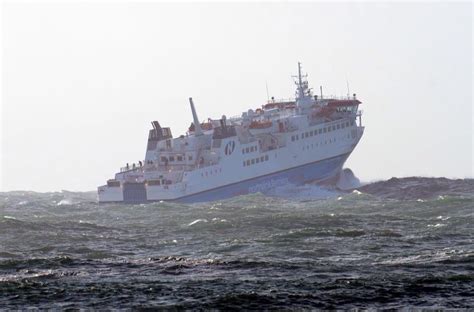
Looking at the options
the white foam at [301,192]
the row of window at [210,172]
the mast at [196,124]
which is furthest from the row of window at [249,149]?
the mast at [196,124]

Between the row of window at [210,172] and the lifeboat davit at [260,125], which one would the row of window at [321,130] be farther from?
the row of window at [210,172]

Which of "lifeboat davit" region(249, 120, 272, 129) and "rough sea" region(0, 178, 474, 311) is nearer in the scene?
"rough sea" region(0, 178, 474, 311)

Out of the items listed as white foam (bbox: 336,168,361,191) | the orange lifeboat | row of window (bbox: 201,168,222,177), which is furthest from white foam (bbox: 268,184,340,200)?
row of window (bbox: 201,168,222,177)

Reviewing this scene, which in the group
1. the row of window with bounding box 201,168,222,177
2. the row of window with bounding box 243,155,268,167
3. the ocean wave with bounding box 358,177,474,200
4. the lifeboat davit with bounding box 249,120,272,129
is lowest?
the ocean wave with bounding box 358,177,474,200

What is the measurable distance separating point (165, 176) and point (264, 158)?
34.8ft

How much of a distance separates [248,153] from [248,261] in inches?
2251

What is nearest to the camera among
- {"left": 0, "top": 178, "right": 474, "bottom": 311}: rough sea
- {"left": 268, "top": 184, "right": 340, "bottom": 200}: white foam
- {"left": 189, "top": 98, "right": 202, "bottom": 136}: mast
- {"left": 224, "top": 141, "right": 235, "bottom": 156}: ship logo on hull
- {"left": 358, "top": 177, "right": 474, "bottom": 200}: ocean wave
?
{"left": 0, "top": 178, "right": 474, "bottom": 311}: rough sea

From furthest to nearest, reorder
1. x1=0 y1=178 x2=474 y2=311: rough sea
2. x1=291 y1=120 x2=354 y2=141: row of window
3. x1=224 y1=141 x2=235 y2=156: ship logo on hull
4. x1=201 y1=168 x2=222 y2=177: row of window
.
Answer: x1=291 y1=120 x2=354 y2=141: row of window
x1=224 y1=141 x2=235 y2=156: ship logo on hull
x1=201 y1=168 x2=222 y2=177: row of window
x1=0 y1=178 x2=474 y2=311: rough sea

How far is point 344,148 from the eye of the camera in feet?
317

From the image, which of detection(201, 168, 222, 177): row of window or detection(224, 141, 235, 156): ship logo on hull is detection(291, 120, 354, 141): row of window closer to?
detection(224, 141, 235, 156): ship logo on hull

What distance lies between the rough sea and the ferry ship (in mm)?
26625

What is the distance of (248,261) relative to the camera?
3008 cm

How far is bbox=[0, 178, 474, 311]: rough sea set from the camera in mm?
22578

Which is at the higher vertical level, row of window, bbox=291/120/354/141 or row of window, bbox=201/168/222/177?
row of window, bbox=291/120/354/141
